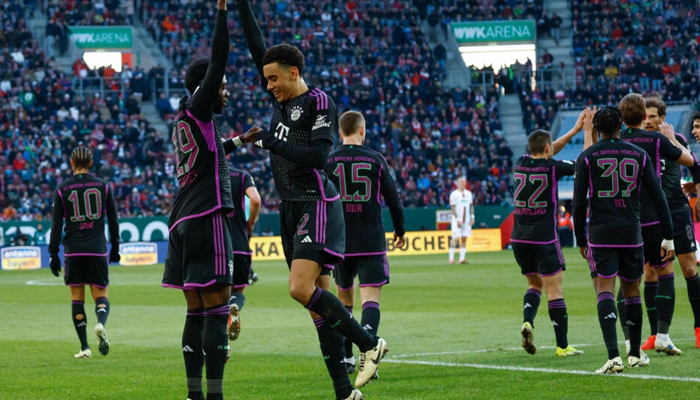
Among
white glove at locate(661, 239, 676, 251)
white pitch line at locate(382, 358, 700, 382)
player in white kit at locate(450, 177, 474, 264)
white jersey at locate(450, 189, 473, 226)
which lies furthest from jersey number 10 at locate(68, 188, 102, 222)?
white jersey at locate(450, 189, 473, 226)

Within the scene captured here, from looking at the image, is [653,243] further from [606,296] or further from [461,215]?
[461,215]

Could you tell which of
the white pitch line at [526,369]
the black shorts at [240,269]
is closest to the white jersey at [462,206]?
the black shorts at [240,269]

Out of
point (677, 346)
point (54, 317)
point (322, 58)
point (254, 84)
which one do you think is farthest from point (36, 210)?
point (677, 346)

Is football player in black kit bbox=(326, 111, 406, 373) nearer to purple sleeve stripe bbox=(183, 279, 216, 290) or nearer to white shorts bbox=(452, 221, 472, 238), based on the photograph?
purple sleeve stripe bbox=(183, 279, 216, 290)

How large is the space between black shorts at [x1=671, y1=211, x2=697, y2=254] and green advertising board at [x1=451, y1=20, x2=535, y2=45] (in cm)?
4326

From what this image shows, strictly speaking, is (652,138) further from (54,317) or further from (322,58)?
(322,58)

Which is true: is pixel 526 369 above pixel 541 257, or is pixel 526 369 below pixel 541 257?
below

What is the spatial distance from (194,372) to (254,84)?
4109 centimetres

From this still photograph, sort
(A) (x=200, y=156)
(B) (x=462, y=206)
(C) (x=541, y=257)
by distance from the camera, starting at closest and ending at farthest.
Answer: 1. (A) (x=200, y=156)
2. (C) (x=541, y=257)
3. (B) (x=462, y=206)

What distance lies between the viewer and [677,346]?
425 inches

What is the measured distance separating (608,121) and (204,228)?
382 centimetres

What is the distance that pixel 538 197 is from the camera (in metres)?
10.7

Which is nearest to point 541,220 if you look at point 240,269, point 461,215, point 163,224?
A: point 240,269

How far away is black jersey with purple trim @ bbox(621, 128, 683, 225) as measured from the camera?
31.9ft
